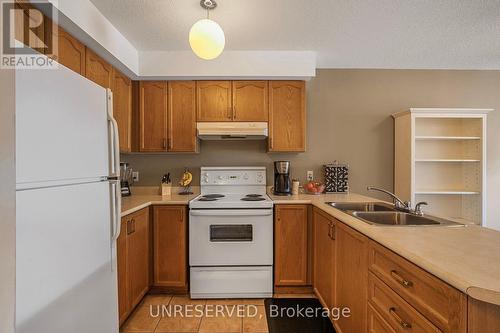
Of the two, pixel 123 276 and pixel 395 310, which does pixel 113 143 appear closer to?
pixel 123 276

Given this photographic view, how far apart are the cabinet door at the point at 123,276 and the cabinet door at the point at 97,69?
1.16m

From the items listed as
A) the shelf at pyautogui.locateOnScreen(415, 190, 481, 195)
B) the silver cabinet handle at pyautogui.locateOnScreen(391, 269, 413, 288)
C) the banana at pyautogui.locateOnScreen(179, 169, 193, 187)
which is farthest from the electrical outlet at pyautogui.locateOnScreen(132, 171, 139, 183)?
the shelf at pyautogui.locateOnScreen(415, 190, 481, 195)

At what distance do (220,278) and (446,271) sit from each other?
186 cm

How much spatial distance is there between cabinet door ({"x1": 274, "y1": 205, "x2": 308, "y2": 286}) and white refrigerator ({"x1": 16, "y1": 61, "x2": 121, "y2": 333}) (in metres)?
1.38

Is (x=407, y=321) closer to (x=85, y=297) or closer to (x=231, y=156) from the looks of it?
(x=85, y=297)

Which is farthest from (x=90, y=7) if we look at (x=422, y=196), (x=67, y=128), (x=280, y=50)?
(x=422, y=196)

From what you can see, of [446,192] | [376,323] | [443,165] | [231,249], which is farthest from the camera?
[443,165]

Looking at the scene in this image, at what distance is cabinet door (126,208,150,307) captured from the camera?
75.7 inches

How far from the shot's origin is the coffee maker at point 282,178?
2730 mm

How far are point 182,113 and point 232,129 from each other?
58 centimetres

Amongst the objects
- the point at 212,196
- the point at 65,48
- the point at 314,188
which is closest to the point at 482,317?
the point at 314,188

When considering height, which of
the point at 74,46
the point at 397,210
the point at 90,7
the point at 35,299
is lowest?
the point at 35,299

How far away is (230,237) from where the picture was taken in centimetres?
227

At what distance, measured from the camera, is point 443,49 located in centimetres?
250
